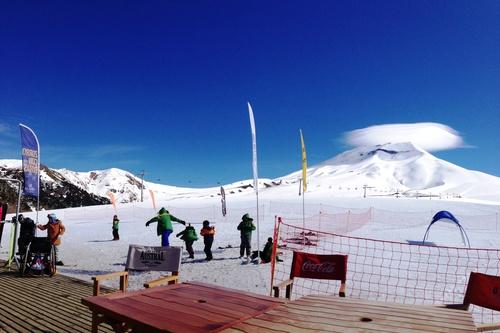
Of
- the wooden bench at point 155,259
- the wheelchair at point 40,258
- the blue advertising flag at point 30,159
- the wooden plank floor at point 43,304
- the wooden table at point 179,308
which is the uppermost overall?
the blue advertising flag at point 30,159

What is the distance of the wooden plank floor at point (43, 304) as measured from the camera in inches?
229

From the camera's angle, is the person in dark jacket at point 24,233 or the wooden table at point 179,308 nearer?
the wooden table at point 179,308

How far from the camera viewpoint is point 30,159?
448 inches

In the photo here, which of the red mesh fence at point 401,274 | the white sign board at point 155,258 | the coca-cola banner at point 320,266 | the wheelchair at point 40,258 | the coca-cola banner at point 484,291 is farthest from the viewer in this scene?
the wheelchair at point 40,258

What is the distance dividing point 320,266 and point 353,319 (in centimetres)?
289

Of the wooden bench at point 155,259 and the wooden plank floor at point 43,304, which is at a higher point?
the wooden bench at point 155,259

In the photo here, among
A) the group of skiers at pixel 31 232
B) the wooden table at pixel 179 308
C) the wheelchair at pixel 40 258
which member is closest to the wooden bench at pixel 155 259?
the wooden table at pixel 179 308

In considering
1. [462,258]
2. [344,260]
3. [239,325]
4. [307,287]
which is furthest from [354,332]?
[462,258]

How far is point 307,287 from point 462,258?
678 cm

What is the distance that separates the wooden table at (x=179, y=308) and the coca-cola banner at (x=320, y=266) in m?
2.00

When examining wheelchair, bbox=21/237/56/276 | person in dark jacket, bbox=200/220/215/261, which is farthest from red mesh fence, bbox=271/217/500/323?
wheelchair, bbox=21/237/56/276

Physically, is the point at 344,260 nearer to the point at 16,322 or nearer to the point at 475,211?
the point at 16,322

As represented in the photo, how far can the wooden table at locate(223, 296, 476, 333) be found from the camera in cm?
320

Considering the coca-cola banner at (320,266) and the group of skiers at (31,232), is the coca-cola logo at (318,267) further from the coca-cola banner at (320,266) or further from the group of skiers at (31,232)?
the group of skiers at (31,232)
